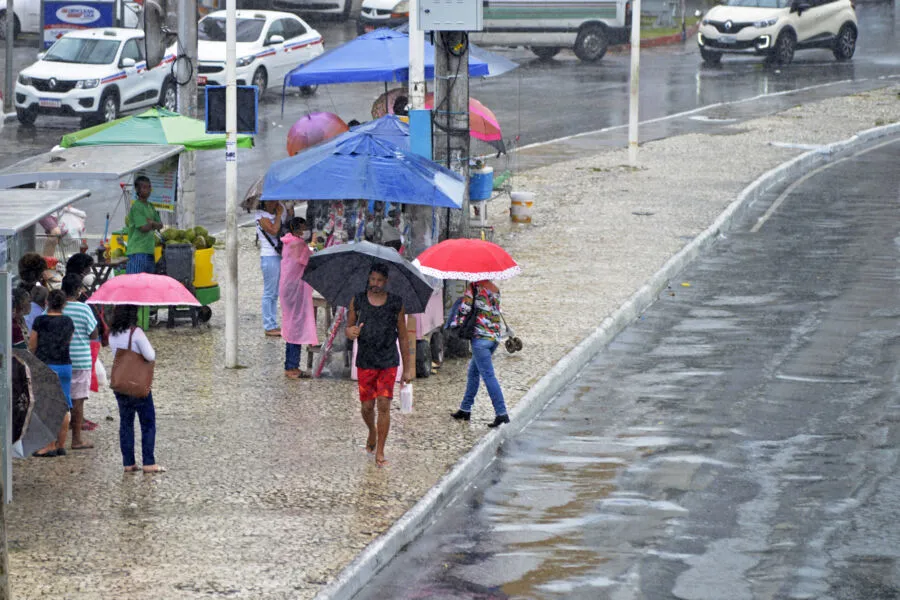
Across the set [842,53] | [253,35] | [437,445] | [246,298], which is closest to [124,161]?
[246,298]

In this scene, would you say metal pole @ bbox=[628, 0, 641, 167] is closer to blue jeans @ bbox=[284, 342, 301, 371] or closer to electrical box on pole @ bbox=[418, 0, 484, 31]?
electrical box on pole @ bbox=[418, 0, 484, 31]

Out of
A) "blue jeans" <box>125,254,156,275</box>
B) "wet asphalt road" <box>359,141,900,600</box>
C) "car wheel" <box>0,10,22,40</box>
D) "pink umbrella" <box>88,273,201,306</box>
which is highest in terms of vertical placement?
"car wheel" <box>0,10,22,40</box>

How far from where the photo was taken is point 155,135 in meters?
16.7

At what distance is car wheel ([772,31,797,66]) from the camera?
4241 cm

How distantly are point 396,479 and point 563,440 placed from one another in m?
2.05

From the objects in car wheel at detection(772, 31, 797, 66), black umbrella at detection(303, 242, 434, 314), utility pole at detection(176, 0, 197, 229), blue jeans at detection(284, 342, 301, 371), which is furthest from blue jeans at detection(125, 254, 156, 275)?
car wheel at detection(772, 31, 797, 66)

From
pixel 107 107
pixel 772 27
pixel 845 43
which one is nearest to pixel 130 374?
pixel 107 107

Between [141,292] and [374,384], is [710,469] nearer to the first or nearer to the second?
[374,384]

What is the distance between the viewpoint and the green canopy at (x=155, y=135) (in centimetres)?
1661

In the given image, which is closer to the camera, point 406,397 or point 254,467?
point 254,467

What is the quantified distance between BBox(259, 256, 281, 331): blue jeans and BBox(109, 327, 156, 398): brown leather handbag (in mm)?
4762

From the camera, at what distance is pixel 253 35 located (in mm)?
35562

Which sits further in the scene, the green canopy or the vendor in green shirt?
the green canopy

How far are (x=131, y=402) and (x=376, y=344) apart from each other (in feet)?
5.90
